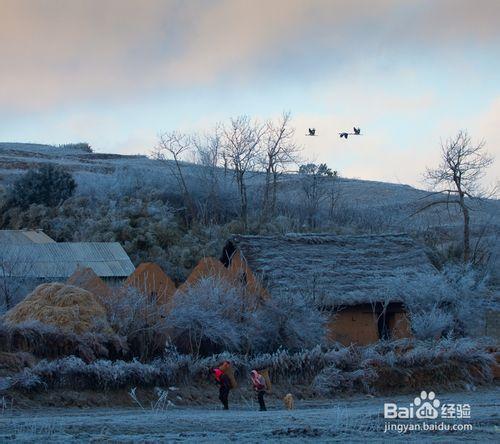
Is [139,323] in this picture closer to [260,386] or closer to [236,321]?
[236,321]

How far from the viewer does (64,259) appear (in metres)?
38.2

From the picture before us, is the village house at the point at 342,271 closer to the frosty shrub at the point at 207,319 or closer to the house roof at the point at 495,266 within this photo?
the frosty shrub at the point at 207,319

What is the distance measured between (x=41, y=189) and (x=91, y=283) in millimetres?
30796

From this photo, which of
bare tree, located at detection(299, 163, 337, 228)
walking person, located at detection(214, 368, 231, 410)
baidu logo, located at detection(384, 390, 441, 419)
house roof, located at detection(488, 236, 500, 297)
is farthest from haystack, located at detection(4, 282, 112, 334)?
bare tree, located at detection(299, 163, 337, 228)

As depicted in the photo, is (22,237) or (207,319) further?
(22,237)

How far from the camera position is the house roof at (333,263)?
2900 centimetres

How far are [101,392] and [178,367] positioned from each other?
2.09 meters

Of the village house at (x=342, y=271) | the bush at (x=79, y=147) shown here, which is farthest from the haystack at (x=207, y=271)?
the bush at (x=79, y=147)

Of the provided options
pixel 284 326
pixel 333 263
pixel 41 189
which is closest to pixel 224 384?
pixel 284 326

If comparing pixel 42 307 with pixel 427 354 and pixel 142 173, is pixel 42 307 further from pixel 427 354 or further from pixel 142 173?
pixel 142 173

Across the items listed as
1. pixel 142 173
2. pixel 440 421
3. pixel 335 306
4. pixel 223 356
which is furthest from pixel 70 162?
pixel 440 421

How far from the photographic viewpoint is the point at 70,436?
37.5 feet

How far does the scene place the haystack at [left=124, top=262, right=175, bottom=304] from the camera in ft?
83.6

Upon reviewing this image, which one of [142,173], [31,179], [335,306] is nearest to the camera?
[335,306]
